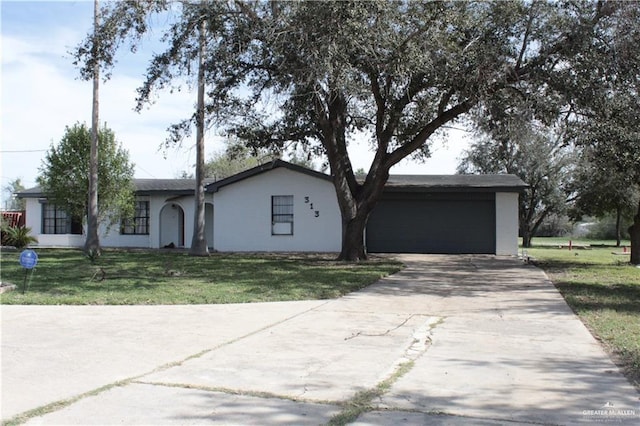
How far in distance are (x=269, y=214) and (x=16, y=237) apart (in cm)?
1147

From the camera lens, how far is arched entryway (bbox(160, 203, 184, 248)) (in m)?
28.1

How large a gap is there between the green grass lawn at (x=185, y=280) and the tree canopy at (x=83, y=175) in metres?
4.88

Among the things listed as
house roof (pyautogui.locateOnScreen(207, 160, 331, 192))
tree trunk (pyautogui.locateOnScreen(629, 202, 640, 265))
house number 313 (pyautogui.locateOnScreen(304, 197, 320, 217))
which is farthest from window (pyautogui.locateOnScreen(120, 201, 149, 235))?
tree trunk (pyautogui.locateOnScreen(629, 202, 640, 265))

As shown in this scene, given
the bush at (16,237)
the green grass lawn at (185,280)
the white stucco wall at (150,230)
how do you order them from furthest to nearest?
1. the white stucco wall at (150,230)
2. the bush at (16,237)
3. the green grass lawn at (185,280)

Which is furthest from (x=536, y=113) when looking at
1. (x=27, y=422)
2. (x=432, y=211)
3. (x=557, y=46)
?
(x=27, y=422)

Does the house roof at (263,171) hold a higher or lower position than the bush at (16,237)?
higher

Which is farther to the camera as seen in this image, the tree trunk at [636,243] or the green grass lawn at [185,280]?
the tree trunk at [636,243]

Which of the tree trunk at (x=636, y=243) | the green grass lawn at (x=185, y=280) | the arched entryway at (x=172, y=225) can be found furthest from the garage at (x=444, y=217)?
the arched entryway at (x=172, y=225)

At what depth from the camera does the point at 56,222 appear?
94.6ft

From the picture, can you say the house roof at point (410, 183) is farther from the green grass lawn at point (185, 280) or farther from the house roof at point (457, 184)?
the green grass lawn at point (185, 280)

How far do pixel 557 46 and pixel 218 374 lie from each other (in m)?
12.9

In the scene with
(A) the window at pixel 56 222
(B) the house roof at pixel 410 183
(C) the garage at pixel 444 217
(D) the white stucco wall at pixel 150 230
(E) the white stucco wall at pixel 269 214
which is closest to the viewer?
(B) the house roof at pixel 410 183

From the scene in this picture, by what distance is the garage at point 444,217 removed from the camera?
2384 cm

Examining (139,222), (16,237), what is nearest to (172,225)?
(139,222)
